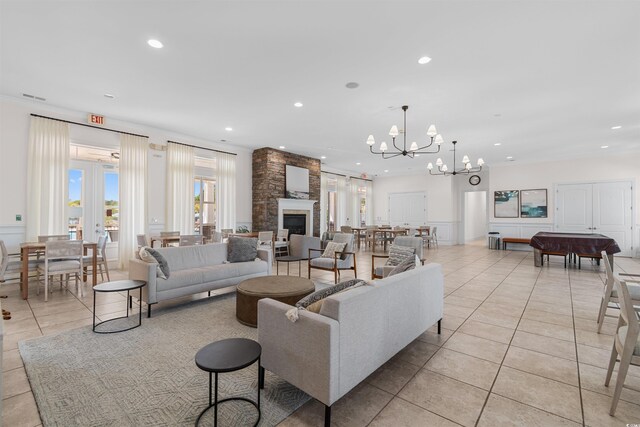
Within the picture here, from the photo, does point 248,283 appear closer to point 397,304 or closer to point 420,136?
point 397,304

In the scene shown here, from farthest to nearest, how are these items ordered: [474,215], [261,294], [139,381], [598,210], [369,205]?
[474,215] → [369,205] → [598,210] → [261,294] → [139,381]

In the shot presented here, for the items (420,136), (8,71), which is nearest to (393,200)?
(420,136)

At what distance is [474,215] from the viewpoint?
14.9 m

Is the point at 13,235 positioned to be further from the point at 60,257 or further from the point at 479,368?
the point at 479,368

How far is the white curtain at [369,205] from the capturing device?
46.1 ft

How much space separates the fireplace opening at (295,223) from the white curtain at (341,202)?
297 cm

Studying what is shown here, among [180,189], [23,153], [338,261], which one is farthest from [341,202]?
[23,153]

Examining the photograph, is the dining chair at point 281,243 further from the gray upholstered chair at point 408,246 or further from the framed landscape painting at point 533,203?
the framed landscape painting at point 533,203

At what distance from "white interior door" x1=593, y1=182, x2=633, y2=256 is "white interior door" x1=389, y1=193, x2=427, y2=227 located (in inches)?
218

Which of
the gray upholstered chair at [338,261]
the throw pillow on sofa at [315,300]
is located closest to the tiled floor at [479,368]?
the throw pillow on sofa at [315,300]

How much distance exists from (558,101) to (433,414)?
18.2 ft

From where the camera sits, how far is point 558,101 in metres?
4.94

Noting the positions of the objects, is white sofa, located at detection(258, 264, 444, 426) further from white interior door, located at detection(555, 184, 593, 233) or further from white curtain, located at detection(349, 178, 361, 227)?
white curtain, located at detection(349, 178, 361, 227)

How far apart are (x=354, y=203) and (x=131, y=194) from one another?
29.1ft
